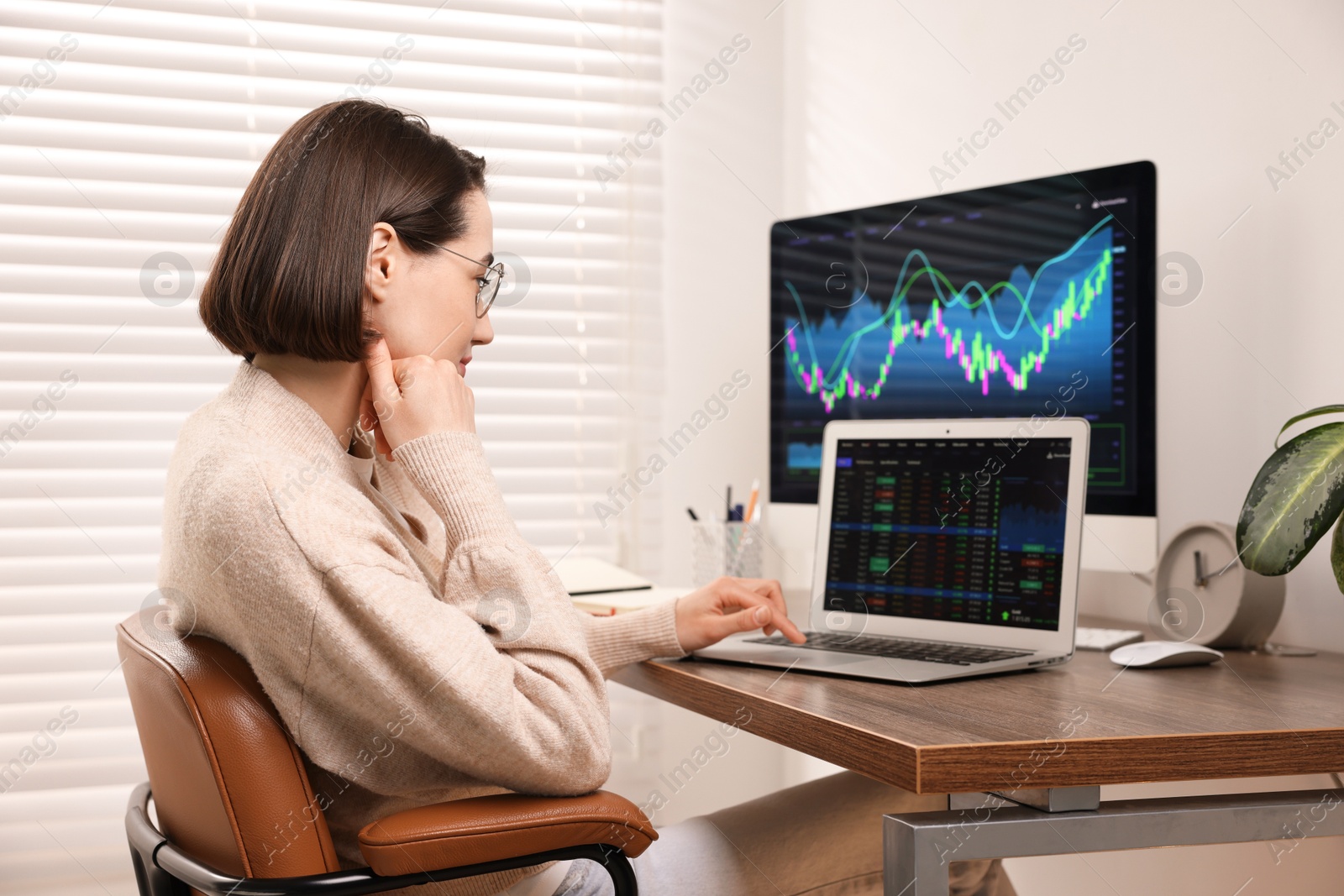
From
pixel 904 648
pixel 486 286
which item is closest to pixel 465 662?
pixel 486 286

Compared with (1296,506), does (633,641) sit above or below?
below

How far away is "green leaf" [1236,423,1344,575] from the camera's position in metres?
1.01

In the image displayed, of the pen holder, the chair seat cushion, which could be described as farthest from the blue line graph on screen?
the chair seat cushion

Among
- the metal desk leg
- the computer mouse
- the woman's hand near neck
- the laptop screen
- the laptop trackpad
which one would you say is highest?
the woman's hand near neck

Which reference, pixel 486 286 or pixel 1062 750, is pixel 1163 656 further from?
pixel 486 286

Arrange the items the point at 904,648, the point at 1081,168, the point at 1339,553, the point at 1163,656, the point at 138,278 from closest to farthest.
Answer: the point at 1339,553
the point at 1163,656
the point at 904,648
the point at 1081,168
the point at 138,278

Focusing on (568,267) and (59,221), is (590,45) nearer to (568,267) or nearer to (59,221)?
(568,267)

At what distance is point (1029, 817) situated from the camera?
84cm

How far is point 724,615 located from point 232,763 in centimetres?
62

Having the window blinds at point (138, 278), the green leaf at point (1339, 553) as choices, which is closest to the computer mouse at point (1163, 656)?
the green leaf at point (1339, 553)

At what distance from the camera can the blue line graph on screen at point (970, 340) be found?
4.59 feet

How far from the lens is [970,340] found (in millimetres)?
1577

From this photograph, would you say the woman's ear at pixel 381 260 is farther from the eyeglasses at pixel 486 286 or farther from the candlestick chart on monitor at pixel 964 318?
the candlestick chart on monitor at pixel 964 318

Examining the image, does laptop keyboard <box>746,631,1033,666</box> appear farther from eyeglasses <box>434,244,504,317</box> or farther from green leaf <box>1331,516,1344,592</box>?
eyeglasses <box>434,244,504,317</box>
